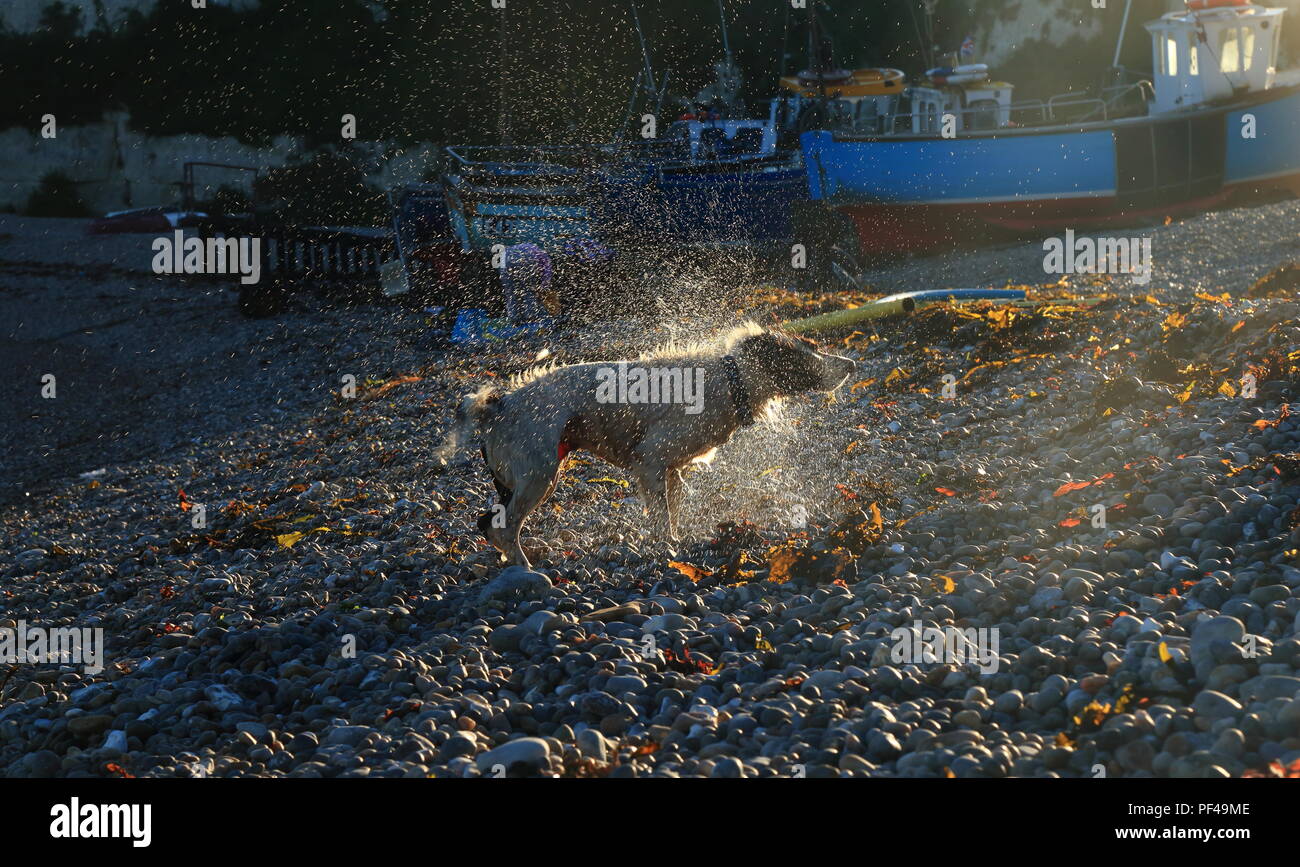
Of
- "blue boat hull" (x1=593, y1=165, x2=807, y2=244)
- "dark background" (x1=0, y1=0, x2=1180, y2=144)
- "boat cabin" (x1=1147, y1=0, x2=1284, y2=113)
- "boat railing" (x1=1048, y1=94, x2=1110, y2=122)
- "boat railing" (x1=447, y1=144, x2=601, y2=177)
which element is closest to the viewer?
"boat railing" (x1=447, y1=144, x2=601, y2=177)

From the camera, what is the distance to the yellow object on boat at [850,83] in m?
28.8

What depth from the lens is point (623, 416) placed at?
9008mm

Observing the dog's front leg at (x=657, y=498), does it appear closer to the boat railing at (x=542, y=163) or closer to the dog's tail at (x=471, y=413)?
the dog's tail at (x=471, y=413)

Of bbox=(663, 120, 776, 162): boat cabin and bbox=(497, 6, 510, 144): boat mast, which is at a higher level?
bbox=(497, 6, 510, 144): boat mast

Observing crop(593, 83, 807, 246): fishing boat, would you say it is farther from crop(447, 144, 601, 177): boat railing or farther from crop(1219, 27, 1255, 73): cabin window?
crop(1219, 27, 1255, 73): cabin window

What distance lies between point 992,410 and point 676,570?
16.4 feet

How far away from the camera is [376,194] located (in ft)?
112

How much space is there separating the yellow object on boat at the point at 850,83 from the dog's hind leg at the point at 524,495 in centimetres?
2136

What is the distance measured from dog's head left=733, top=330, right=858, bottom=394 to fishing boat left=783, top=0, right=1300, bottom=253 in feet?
63.4

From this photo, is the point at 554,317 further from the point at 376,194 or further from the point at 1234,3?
the point at 1234,3

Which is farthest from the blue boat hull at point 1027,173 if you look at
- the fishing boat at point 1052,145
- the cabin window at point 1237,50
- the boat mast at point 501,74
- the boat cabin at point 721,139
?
the boat mast at point 501,74

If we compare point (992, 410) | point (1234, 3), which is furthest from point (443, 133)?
point (992, 410)

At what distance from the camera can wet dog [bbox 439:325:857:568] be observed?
8.85 metres

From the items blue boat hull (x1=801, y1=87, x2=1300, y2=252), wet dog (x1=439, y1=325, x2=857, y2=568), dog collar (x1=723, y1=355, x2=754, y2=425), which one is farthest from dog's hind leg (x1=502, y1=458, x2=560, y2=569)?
blue boat hull (x1=801, y1=87, x2=1300, y2=252)
